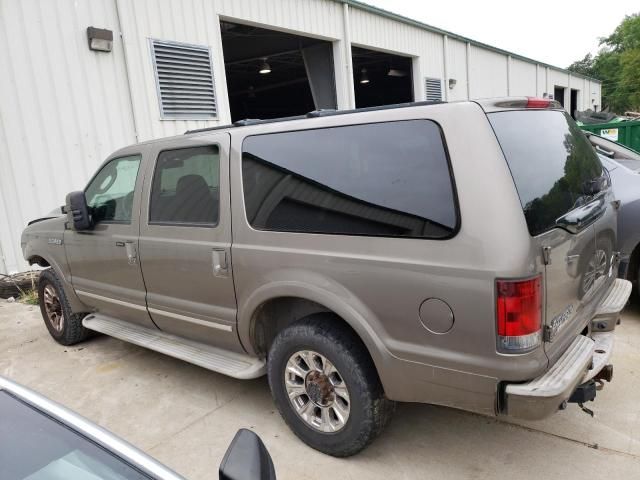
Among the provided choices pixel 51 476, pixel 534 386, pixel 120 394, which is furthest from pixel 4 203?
pixel 534 386

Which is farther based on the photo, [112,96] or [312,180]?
[112,96]

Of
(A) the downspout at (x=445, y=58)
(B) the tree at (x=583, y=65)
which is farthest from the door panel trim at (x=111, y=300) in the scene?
(B) the tree at (x=583, y=65)

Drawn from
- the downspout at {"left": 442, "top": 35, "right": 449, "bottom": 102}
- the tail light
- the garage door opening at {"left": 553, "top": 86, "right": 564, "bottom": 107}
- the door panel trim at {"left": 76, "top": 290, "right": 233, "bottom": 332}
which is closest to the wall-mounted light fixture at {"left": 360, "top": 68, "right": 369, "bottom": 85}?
the downspout at {"left": 442, "top": 35, "right": 449, "bottom": 102}

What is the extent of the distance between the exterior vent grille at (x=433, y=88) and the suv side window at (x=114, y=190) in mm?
11982

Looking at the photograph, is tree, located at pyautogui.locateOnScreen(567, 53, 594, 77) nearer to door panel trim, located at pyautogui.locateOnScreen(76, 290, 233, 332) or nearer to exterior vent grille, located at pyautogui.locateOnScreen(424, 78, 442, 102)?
exterior vent grille, located at pyautogui.locateOnScreen(424, 78, 442, 102)

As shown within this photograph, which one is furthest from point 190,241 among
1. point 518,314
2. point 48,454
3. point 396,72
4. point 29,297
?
point 396,72

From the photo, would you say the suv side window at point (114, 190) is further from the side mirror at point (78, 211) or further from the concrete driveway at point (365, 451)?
the concrete driveway at point (365, 451)

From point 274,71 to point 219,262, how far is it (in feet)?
56.8

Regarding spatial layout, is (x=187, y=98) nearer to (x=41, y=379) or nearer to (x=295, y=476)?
(x=41, y=379)

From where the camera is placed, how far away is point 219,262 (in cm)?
312

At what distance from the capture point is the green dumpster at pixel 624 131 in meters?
9.41

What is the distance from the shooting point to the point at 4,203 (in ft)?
21.2

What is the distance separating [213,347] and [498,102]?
2.44 metres

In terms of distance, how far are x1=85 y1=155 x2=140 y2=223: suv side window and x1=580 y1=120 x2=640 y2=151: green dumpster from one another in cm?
878
